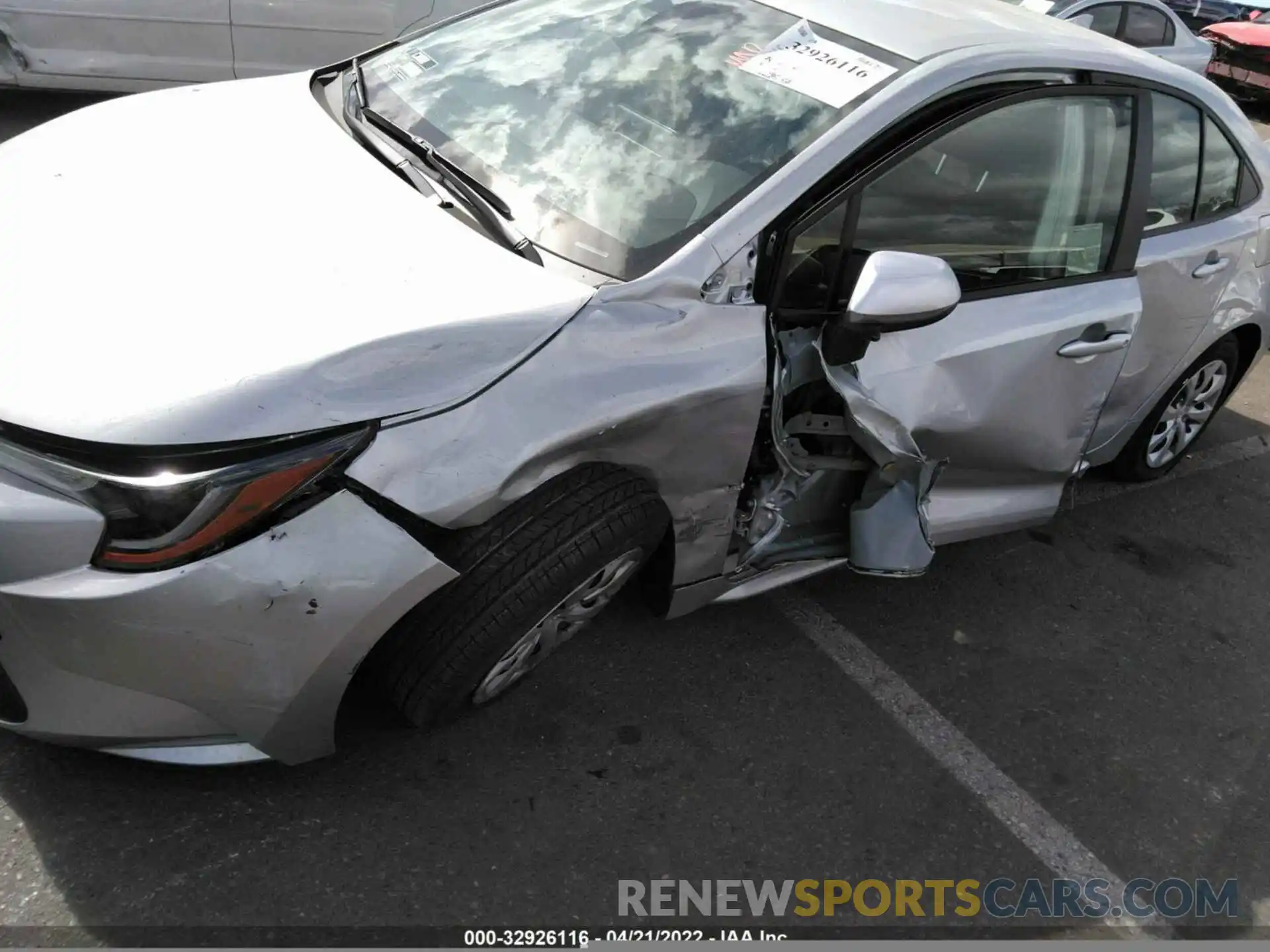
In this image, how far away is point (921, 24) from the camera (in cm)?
288

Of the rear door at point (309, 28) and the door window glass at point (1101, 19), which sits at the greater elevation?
the rear door at point (309, 28)

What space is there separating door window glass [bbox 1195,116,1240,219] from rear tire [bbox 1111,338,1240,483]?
1.78 feet

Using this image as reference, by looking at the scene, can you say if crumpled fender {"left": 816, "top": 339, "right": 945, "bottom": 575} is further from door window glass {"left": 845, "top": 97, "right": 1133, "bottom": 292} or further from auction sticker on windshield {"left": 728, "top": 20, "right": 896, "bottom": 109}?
auction sticker on windshield {"left": 728, "top": 20, "right": 896, "bottom": 109}

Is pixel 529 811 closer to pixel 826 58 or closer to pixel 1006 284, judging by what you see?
pixel 1006 284

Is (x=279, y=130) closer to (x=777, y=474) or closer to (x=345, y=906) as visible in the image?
(x=777, y=474)

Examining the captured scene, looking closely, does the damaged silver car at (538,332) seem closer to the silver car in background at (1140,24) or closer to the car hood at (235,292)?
the car hood at (235,292)

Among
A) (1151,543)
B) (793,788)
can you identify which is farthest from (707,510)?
(1151,543)

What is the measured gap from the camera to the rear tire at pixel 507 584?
2199 millimetres

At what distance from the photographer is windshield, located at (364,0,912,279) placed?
2482 millimetres

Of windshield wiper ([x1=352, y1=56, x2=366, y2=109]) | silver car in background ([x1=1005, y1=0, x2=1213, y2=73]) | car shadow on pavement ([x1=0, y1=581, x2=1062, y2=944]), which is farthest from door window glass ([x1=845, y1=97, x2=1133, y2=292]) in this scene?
silver car in background ([x1=1005, y1=0, x2=1213, y2=73])

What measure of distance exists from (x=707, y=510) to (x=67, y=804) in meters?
1.50

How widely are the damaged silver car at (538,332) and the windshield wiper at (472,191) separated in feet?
0.04

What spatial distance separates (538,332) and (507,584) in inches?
20.1

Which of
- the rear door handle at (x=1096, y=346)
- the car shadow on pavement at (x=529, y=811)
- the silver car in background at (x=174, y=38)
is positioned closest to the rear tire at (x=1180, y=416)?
the rear door handle at (x=1096, y=346)
